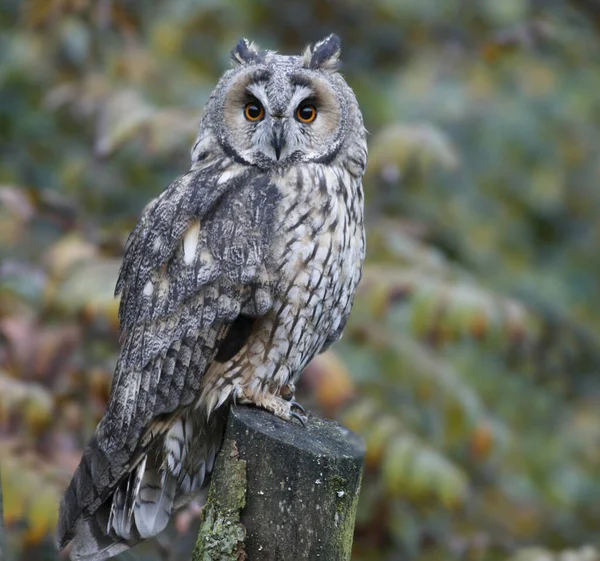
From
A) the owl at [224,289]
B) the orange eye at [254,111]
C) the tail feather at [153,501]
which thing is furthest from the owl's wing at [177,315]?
the orange eye at [254,111]

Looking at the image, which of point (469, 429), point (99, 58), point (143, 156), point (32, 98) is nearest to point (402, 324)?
point (469, 429)

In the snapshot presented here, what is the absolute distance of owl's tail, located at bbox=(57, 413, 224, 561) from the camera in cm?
266

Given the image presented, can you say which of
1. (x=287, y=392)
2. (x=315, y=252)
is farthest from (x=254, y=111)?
(x=287, y=392)

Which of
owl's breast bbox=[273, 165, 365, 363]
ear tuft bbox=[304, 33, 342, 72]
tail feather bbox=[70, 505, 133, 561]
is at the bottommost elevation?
tail feather bbox=[70, 505, 133, 561]

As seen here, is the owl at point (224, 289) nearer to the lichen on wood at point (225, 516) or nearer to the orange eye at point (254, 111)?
the orange eye at point (254, 111)

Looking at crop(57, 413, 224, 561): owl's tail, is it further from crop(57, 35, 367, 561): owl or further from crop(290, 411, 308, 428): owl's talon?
crop(290, 411, 308, 428): owl's talon

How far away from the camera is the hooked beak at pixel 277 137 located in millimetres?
2719

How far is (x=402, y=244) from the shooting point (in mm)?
4398

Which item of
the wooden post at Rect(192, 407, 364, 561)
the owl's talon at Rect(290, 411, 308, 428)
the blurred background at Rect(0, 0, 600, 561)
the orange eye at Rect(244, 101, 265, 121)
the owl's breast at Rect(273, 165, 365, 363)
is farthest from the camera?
the blurred background at Rect(0, 0, 600, 561)

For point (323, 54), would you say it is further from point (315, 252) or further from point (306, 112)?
point (315, 252)

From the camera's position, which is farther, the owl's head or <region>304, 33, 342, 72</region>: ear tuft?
<region>304, 33, 342, 72</region>: ear tuft

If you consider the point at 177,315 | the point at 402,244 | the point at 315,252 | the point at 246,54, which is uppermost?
the point at 246,54

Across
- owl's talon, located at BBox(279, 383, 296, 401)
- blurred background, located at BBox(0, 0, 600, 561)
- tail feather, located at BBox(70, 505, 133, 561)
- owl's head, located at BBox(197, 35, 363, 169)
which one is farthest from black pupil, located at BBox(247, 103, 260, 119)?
tail feather, located at BBox(70, 505, 133, 561)

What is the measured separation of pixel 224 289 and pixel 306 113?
0.60 metres
